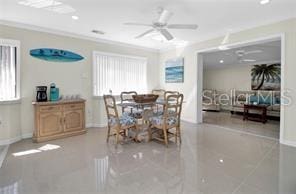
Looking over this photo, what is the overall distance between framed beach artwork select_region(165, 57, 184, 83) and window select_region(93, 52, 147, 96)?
83 centimetres

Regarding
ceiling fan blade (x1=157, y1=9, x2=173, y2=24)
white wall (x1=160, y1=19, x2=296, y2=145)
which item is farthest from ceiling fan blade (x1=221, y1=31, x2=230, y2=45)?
ceiling fan blade (x1=157, y1=9, x2=173, y2=24)

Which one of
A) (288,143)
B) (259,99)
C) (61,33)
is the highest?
(61,33)

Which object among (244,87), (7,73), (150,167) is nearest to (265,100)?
(244,87)

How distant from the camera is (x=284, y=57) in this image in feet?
12.3

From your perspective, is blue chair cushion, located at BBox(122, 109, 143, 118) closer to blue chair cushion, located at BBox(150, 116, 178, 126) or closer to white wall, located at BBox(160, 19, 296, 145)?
blue chair cushion, located at BBox(150, 116, 178, 126)

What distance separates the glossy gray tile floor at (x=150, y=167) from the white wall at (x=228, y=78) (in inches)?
188

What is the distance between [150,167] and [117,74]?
369 cm

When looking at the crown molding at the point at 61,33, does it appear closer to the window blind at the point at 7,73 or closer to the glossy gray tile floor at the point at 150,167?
the window blind at the point at 7,73

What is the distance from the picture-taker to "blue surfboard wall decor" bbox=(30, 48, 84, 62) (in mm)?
4323

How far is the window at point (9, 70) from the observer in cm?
384

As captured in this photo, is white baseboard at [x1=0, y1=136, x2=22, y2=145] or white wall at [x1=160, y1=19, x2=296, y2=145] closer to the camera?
white wall at [x1=160, y1=19, x2=296, y2=145]

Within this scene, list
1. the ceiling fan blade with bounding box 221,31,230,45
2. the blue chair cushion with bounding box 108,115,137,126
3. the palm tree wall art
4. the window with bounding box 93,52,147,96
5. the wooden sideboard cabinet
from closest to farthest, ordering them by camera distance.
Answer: the blue chair cushion with bounding box 108,115,137,126, the wooden sideboard cabinet, the ceiling fan blade with bounding box 221,31,230,45, the window with bounding box 93,52,147,96, the palm tree wall art

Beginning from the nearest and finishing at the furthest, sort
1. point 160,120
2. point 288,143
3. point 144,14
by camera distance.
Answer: point 144,14 < point 288,143 < point 160,120

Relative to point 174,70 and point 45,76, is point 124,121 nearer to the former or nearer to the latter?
point 45,76
